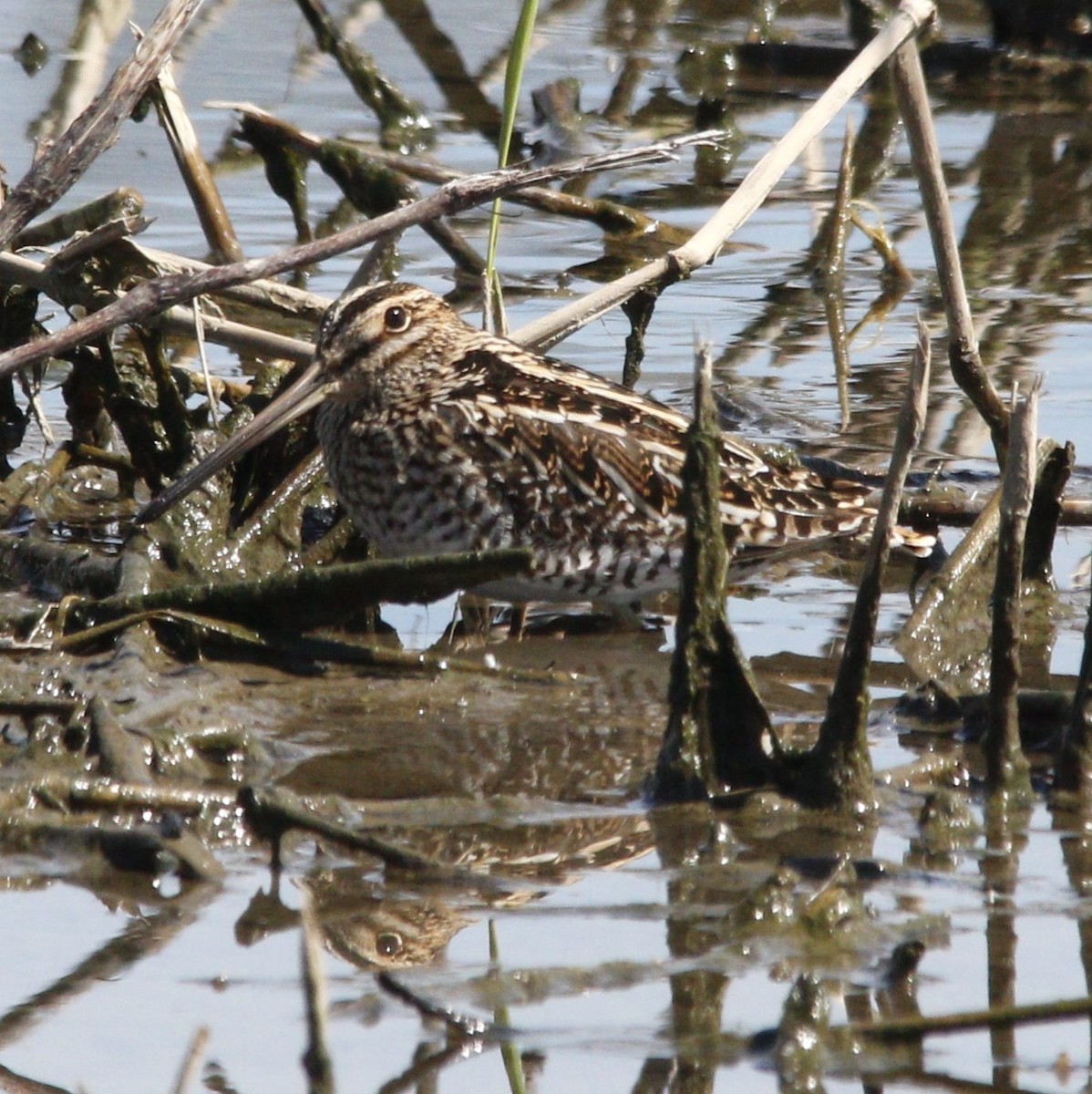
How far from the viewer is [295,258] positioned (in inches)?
199

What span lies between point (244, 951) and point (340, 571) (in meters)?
1.51

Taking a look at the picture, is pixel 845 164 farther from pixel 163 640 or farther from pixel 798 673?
pixel 163 640

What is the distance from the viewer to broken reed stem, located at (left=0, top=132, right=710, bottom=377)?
4992 millimetres

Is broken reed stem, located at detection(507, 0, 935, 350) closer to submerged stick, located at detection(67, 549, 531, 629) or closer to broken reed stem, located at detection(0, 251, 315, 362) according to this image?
broken reed stem, located at detection(0, 251, 315, 362)

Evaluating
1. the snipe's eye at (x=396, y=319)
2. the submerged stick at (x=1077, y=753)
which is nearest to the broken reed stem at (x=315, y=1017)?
the submerged stick at (x=1077, y=753)

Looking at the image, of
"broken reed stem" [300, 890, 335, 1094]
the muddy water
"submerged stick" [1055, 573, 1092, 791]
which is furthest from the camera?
"submerged stick" [1055, 573, 1092, 791]

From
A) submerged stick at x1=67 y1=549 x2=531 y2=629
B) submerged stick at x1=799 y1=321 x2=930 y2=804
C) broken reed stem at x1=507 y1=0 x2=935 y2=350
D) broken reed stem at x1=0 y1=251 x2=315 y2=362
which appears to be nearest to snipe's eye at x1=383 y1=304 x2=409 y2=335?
broken reed stem at x1=0 y1=251 x2=315 y2=362

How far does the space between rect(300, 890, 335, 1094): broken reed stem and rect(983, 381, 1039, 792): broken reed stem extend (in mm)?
1669

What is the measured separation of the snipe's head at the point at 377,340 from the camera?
613 centimetres

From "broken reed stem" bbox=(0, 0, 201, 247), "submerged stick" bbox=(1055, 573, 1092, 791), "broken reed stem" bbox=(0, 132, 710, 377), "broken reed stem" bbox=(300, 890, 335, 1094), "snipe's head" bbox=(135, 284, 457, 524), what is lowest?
"submerged stick" bbox=(1055, 573, 1092, 791)

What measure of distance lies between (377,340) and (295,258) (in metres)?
1.16

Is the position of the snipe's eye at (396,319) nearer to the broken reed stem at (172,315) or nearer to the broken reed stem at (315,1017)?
the broken reed stem at (172,315)

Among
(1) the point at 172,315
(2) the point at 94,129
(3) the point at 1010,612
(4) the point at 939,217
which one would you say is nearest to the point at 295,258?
(2) the point at 94,129

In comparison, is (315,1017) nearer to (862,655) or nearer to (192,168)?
(862,655)
